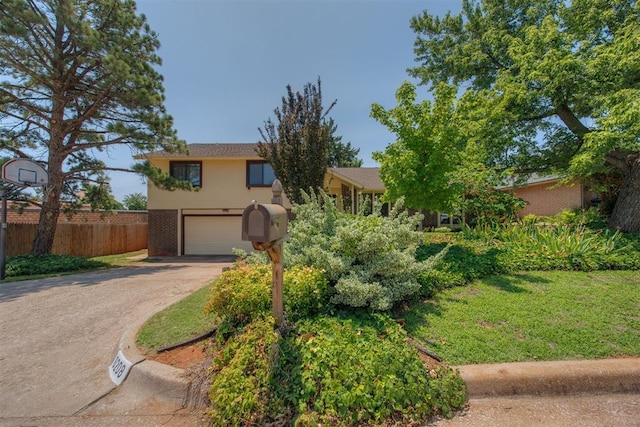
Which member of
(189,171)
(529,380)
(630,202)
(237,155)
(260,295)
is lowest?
(529,380)

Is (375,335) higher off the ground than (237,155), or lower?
lower

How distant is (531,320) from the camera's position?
3.89m

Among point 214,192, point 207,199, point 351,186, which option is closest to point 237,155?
point 214,192

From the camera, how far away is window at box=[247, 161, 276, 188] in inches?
572

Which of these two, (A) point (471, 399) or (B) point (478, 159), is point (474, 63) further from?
(A) point (471, 399)

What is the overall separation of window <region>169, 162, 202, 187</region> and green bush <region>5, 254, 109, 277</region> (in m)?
5.37

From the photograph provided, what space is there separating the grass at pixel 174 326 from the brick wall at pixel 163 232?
1057 centimetres

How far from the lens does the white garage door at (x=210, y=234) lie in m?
15.0

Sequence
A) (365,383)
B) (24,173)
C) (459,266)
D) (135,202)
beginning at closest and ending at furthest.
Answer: (365,383) < (459,266) < (24,173) < (135,202)

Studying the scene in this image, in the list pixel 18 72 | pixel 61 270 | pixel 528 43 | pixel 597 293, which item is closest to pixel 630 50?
pixel 528 43

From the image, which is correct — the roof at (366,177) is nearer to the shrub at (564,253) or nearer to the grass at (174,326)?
the shrub at (564,253)

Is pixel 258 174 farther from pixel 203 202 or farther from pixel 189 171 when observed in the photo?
pixel 189 171

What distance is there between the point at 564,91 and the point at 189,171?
14657 millimetres

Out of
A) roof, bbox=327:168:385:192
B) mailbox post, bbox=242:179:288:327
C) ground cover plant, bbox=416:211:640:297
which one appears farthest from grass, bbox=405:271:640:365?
roof, bbox=327:168:385:192
